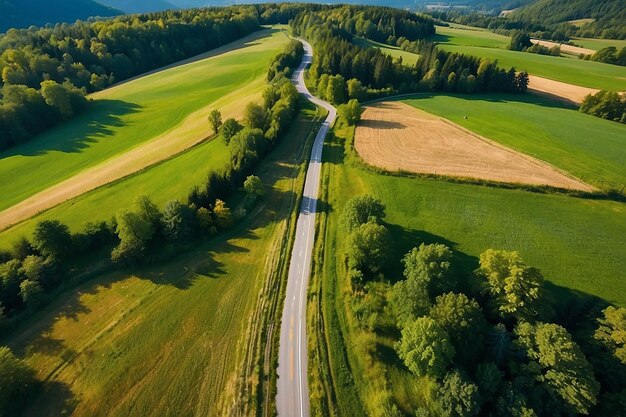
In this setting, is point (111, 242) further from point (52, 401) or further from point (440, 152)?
point (440, 152)

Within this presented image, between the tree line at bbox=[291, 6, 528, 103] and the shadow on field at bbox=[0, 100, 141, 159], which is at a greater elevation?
the tree line at bbox=[291, 6, 528, 103]

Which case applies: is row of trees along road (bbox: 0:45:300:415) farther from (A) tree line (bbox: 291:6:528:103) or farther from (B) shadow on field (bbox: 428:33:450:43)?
(B) shadow on field (bbox: 428:33:450:43)

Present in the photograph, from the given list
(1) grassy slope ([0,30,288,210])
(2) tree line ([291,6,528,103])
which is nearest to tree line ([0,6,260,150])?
(1) grassy slope ([0,30,288,210])

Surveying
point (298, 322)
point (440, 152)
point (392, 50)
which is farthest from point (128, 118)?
point (392, 50)

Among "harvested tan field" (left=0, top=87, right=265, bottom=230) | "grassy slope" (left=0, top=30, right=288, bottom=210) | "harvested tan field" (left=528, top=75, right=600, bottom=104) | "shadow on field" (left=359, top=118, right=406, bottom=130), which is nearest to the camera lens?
"harvested tan field" (left=0, top=87, right=265, bottom=230)

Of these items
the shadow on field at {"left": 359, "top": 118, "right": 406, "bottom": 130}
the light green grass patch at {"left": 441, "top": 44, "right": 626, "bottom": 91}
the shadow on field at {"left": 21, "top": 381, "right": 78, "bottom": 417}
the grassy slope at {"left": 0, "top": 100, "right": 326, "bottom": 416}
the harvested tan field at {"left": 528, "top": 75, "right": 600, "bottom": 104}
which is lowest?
the shadow on field at {"left": 21, "top": 381, "right": 78, "bottom": 417}

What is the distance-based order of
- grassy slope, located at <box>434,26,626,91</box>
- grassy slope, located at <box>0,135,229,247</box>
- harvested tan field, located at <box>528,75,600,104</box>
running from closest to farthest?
grassy slope, located at <box>0,135,229,247</box>
harvested tan field, located at <box>528,75,600,104</box>
grassy slope, located at <box>434,26,626,91</box>

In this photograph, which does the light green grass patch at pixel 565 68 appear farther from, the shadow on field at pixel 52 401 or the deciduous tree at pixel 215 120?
the shadow on field at pixel 52 401
